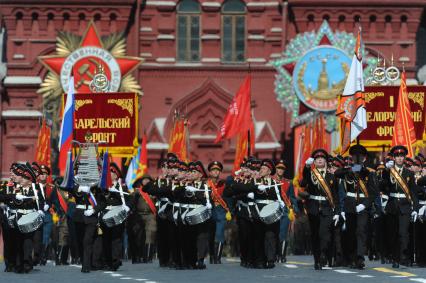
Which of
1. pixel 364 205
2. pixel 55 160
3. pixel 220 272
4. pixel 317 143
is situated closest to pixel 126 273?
pixel 220 272

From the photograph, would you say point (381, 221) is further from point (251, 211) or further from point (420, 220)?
point (251, 211)

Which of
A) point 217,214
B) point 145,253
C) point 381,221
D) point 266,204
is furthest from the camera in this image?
point 145,253

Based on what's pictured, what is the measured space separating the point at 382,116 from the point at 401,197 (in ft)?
25.4

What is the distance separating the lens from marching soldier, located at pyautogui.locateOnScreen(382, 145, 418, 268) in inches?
1021

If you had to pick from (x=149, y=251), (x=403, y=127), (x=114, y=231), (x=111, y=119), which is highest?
(x=111, y=119)

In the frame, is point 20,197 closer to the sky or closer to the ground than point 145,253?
closer to the sky

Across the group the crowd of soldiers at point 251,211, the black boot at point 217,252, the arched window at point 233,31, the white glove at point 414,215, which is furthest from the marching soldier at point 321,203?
the arched window at point 233,31

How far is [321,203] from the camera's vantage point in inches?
1004

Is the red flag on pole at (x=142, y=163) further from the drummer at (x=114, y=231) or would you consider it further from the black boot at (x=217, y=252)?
the drummer at (x=114, y=231)

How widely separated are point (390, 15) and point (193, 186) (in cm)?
2030

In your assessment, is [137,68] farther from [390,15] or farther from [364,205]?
[364,205]

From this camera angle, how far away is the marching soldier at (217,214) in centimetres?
3067

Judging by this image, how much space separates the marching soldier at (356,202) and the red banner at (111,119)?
794 centimetres

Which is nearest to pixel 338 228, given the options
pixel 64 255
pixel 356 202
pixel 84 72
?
pixel 356 202
